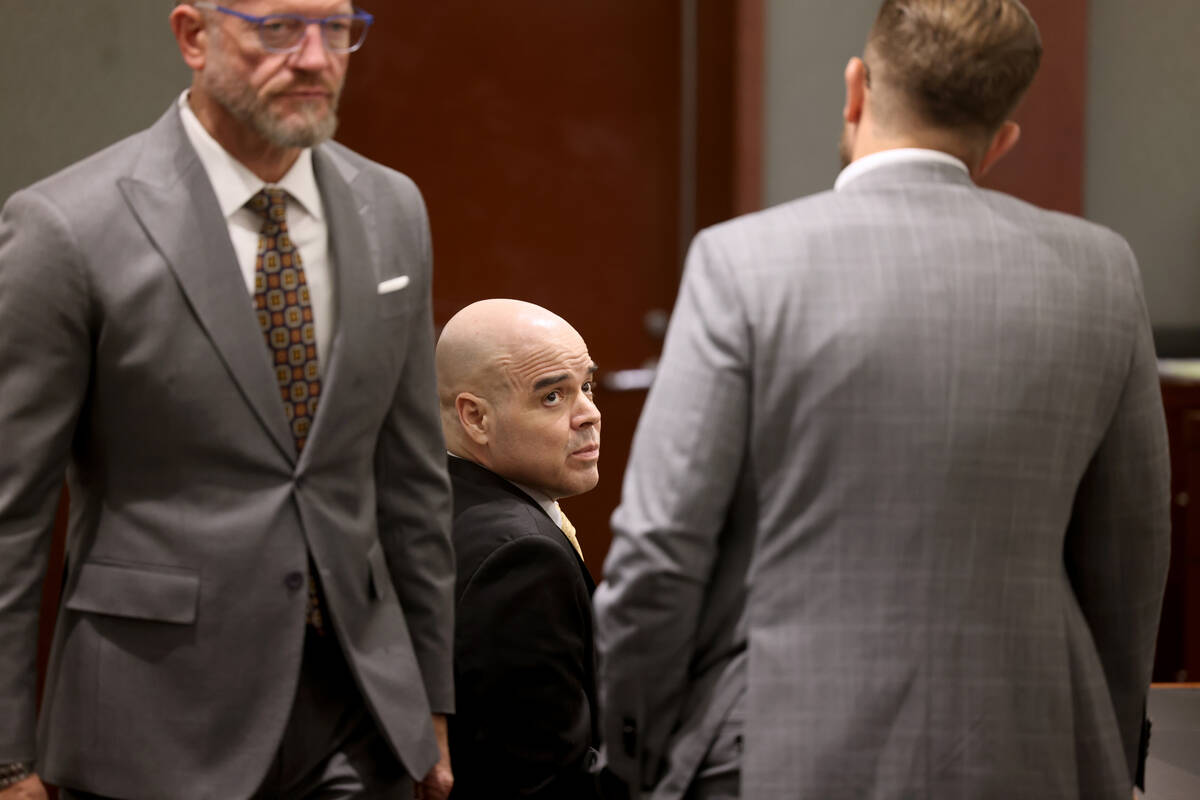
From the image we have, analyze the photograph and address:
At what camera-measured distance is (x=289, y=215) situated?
1.54 meters

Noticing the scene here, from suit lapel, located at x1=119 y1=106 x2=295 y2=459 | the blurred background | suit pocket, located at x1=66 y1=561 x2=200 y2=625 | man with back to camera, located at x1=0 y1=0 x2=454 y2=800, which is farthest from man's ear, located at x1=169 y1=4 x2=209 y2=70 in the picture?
the blurred background

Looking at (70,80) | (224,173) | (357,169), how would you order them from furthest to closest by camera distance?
(70,80) → (357,169) → (224,173)

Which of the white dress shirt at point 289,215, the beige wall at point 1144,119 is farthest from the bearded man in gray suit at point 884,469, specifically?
the beige wall at point 1144,119

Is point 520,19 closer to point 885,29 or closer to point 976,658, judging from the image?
point 885,29

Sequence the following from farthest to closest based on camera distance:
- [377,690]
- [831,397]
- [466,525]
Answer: [466,525] < [377,690] < [831,397]

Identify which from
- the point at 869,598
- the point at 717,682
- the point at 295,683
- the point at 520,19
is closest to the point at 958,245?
the point at 869,598

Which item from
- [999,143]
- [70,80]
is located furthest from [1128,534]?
[70,80]

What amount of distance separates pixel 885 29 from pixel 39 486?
3.07ft

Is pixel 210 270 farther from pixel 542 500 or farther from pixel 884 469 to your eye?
pixel 542 500

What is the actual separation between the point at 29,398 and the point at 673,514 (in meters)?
0.62

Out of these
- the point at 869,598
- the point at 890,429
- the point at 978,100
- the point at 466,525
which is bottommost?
the point at 466,525

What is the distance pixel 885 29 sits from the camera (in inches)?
57.7

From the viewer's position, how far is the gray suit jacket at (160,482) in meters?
1.42

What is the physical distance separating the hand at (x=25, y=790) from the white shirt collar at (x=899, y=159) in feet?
3.24
